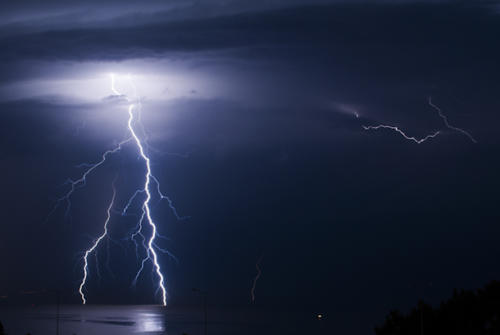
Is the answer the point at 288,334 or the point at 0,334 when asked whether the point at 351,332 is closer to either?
the point at 288,334

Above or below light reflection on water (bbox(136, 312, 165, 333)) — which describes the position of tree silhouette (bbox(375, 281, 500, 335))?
below

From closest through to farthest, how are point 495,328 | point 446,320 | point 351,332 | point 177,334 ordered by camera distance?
point 495,328 → point 446,320 → point 177,334 → point 351,332

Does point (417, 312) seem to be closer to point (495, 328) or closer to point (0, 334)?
point (495, 328)

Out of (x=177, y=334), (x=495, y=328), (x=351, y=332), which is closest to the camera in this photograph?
(x=495, y=328)

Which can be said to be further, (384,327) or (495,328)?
(384,327)

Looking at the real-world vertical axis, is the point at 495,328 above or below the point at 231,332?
below

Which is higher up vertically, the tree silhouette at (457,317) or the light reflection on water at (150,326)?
the light reflection on water at (150,326)

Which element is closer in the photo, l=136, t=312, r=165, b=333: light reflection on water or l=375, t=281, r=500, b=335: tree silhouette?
l=375, t=281, r=500, b=335: tree silhouette

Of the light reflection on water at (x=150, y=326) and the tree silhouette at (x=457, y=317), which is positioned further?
the light reflection on water at (x=150, y=326)

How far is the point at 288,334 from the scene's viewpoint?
366 ft

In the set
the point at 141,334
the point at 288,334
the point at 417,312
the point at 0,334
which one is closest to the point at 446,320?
the point at 417,312

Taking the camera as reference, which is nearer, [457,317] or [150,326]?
[457,317]

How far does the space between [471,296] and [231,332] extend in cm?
8009

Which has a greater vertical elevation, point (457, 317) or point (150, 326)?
point (150, 326)
